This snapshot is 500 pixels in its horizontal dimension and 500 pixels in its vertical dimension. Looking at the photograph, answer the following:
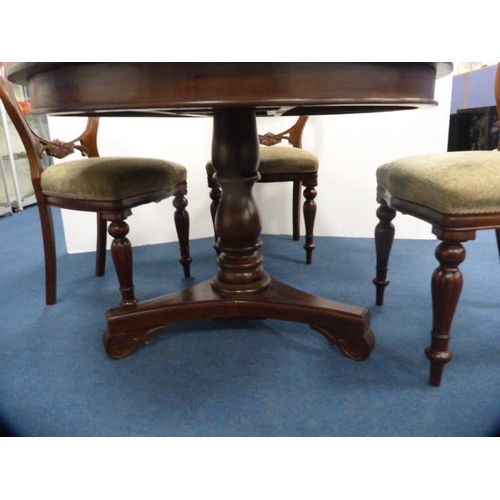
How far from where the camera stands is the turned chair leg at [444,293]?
831mm

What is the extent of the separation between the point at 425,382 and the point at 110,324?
757mm

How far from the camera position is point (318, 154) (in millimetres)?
2107

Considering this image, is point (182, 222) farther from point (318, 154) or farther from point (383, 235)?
point (318, 154)

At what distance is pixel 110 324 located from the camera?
3.46ft

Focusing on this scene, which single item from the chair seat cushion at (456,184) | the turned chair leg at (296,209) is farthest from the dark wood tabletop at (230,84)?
the turned chair leg at (296,209)

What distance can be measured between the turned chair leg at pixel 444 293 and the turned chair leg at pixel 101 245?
3.77 ft

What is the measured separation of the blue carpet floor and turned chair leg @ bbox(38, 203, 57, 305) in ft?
0.17

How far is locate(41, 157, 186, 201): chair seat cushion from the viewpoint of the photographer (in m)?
1.04

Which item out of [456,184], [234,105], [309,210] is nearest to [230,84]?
[234,105]

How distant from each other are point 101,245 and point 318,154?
113 cm

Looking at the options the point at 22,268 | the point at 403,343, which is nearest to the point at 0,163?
the point at 22,268

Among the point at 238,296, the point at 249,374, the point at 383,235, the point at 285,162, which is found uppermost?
the point at 285,162

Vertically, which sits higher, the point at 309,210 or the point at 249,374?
the point at 309,210
